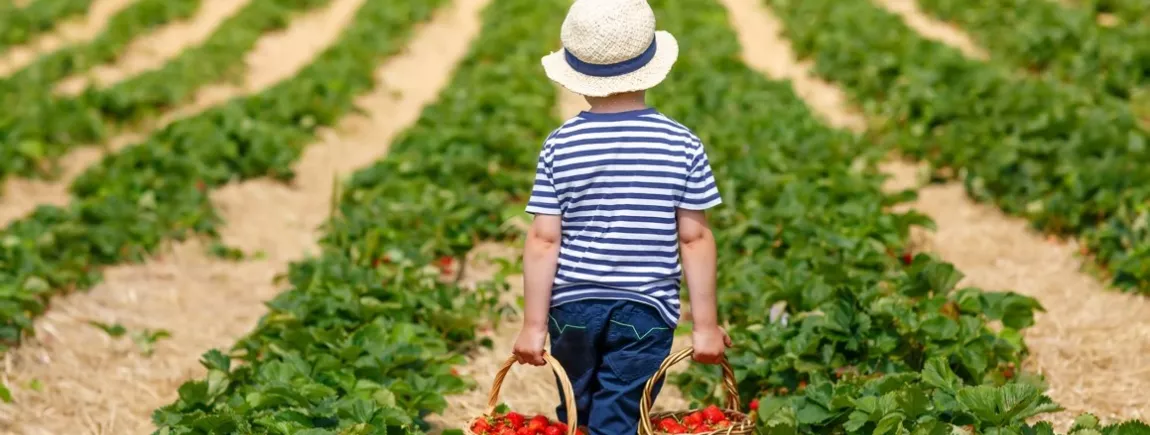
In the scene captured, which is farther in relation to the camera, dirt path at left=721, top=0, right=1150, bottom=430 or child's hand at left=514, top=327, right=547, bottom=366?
dirt path at left=721, top=0, right=1150, bottom=430

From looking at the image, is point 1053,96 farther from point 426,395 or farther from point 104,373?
point 104,373

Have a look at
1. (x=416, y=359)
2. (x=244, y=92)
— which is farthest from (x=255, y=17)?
(x=416, y=359)

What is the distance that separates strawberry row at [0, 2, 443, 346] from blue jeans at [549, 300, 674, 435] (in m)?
3.56

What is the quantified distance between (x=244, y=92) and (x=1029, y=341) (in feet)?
35.1

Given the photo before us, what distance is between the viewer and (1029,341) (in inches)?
235

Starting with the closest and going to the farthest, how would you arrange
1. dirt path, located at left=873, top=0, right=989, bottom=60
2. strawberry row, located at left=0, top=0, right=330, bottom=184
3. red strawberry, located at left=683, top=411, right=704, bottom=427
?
red strawberry, located at left=683, top=411, right=704, bottom=427
strawberry row, located at left=0, top=0, right=330, bottom=184
dirt path, located at left=873, top=0, right=989, bottom=60

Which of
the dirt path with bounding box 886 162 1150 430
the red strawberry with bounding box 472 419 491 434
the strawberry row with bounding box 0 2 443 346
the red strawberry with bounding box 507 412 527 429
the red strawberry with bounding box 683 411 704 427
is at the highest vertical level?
the strawberry row with bounding box 0 2 443 346

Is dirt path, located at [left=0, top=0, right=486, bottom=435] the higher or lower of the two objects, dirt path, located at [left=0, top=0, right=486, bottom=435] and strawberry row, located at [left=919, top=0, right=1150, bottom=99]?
the higher

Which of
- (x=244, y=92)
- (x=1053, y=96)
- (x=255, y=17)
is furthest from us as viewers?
(x=255, y=17)

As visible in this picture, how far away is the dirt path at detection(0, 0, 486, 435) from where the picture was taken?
5.69 metres

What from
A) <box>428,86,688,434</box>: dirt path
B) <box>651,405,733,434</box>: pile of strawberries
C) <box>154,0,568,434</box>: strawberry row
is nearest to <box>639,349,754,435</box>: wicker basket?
<box>651,405,733,434</box>: pile of strawberries

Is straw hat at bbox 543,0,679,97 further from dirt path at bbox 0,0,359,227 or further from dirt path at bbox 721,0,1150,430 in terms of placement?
dirt path at bbox 0,0,359,227

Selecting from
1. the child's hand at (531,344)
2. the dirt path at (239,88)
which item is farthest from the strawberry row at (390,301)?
the dirt path at (239,88)

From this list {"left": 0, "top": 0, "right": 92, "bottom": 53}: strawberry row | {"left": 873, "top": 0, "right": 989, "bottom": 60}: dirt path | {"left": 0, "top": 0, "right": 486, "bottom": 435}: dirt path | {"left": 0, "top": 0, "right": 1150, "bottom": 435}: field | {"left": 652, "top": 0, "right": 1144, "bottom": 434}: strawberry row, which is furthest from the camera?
{"left": 0, "top": 0, "right": 92, "bottom": 53}: strawberry row
